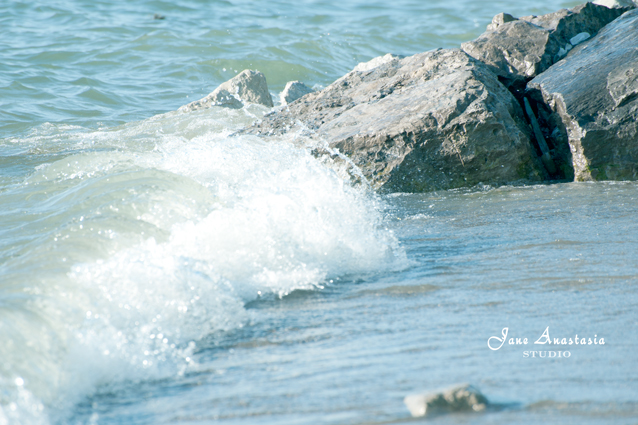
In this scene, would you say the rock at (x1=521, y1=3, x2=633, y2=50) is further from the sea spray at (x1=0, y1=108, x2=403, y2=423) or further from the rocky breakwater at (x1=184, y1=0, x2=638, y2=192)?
the sea spray at (x1=0, y1=108, x2=403, y2=423)

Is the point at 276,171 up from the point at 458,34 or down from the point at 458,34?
down

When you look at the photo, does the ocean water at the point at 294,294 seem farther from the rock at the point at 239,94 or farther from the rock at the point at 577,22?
the rock at the point at 239,94

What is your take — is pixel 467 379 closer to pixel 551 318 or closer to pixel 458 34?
pixel 551 318

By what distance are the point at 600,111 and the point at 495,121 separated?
0.86 metres

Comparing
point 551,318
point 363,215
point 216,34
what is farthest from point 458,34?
point 551,318

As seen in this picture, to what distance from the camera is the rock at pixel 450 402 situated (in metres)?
1.88

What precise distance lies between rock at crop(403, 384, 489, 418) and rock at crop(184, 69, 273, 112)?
7.93 metres

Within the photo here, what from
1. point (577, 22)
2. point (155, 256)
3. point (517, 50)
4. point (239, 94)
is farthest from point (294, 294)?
point (239, 94)

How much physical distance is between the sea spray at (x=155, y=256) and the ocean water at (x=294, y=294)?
10 millimetres

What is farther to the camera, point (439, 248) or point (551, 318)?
point (439, 248)

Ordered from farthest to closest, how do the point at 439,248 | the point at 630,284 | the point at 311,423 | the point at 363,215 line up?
the point at 363,215, the point at 439,248, the point at 630,284, the point at 311,423

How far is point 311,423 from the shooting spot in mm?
1885

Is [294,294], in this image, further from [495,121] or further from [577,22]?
[577,22]

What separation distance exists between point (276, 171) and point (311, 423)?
3078mm
